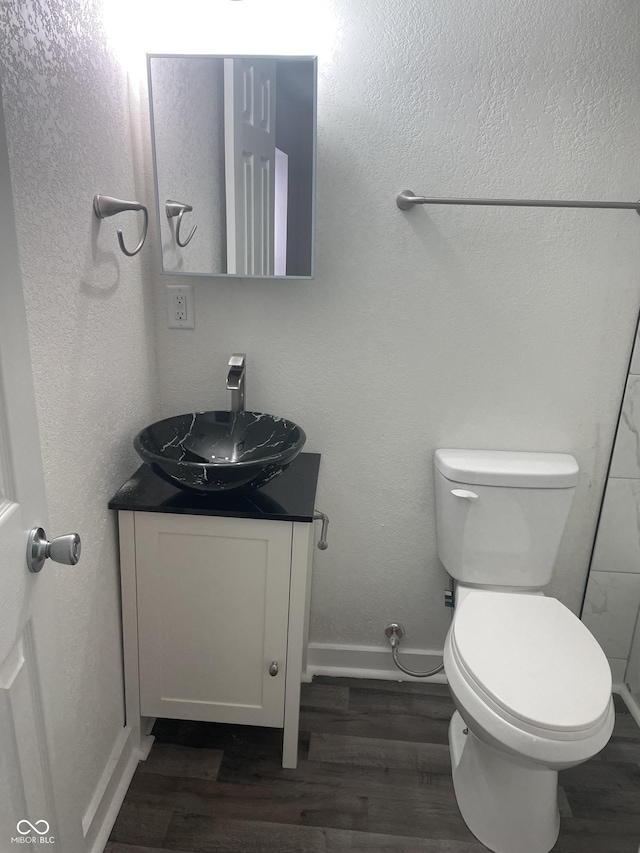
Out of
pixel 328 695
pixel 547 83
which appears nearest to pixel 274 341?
pixel 547 83

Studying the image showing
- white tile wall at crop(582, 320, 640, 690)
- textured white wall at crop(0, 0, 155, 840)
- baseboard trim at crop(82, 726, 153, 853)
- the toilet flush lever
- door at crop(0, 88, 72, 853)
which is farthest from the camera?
A: white tile wall at crop(582, 320, 640, 690)

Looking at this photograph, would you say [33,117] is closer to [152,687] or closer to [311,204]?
[311,204]

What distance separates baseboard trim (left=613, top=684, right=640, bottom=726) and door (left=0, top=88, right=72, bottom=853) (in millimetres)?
1707

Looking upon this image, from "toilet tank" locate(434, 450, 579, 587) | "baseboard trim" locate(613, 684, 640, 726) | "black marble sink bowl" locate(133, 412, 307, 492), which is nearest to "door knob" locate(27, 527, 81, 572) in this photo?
"black marble sink bowl" locate(133, 412, 307, 492)

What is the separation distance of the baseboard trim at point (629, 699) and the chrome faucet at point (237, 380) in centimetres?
152

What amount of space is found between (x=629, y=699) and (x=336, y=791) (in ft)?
3.30

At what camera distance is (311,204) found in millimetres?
1597

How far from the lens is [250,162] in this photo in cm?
160

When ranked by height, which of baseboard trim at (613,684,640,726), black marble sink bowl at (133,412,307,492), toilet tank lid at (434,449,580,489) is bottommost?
baseboard trim at (613,684,640,726)

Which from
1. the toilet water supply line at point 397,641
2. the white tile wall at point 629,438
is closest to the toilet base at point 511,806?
the toilet water supply line at point 397,641

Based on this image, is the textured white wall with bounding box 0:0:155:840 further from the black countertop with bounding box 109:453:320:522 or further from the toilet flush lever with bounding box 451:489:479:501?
the toilet flush lever with bounding box 451:489:479:501

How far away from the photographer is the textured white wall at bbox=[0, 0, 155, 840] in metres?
1.07

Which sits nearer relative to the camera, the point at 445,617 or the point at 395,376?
the point at 395,376

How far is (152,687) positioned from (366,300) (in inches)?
47.0
